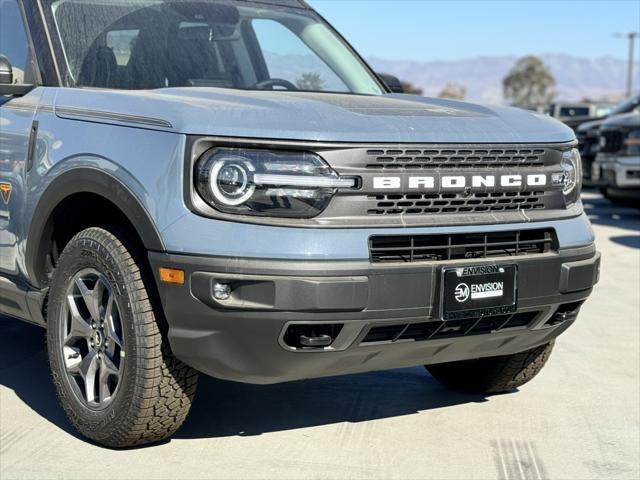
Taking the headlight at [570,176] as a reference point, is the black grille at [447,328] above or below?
below

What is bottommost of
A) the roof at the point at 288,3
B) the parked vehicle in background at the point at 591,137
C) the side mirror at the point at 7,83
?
the parked vehicle in background at the point at 591,137

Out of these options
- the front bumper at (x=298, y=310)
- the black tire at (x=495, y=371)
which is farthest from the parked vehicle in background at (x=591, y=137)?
the front bumper at (x=298, y=310)

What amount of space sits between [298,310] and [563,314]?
126cm

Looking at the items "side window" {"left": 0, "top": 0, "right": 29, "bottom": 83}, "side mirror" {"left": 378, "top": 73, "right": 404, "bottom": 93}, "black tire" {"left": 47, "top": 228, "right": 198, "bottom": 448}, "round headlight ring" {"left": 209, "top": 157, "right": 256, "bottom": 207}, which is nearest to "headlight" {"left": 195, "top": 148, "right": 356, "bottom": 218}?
"round headlight ring" {"left": 209, "top": 157, "right": 256, "bottom": 207}

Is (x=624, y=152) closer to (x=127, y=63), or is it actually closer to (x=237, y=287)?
(x=127, y=63)

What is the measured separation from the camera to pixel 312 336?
3604 millimetres

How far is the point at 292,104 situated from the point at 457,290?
89 cm

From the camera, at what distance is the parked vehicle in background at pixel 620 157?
41.4 ft

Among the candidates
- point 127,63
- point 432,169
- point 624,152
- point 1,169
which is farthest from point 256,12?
point 624,152

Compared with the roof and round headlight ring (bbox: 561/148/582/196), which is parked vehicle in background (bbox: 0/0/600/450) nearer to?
round headlight ring (bbox: 561/148/582/196)

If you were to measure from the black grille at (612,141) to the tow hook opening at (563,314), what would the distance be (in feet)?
29.8

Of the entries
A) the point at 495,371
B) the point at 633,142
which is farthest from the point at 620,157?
the point at 495,371

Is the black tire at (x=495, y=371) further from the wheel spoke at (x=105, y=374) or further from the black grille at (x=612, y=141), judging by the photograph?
the black grille at (x=612, y=141)

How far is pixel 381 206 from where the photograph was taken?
3625 mm
